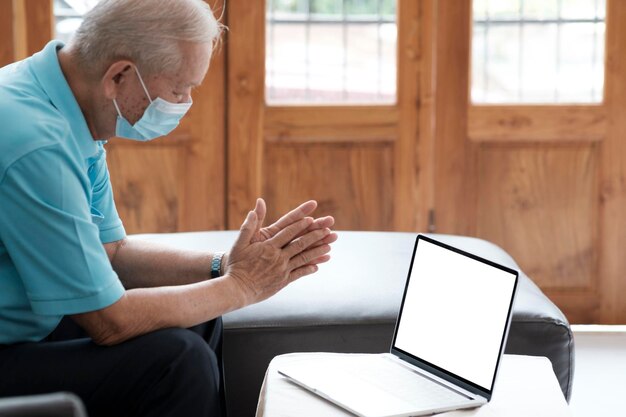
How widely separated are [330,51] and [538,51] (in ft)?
2.42

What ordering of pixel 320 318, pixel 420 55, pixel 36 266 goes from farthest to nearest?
1. pixel 420 55
2. pixel 320 318
3. pixel 36 266

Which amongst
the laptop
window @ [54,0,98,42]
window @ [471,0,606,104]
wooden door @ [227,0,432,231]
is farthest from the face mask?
window @ [471,0,606,104]

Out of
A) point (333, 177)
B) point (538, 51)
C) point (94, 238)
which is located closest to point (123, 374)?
point (94, 238)

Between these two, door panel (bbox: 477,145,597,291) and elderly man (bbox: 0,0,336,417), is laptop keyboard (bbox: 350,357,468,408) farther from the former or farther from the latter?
door panel (bbox: 477,145,597,291)

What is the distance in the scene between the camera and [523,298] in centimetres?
231

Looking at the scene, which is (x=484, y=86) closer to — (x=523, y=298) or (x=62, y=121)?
(x=523, y=298)

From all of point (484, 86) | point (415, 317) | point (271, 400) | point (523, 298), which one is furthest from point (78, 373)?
point (484, 86)

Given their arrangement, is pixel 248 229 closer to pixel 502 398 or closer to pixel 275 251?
pixel 275 251

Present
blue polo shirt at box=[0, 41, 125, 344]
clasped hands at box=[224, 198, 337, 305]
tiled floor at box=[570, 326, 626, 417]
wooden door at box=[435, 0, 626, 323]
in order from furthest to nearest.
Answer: wooden door at box=[435, 0, 626, 323], tiled floor at box=[570, 326, 626, 417], clasped hands at box=[224, 198, 337, 305], blue polo shirt at box=[0, 41, 125, 344]

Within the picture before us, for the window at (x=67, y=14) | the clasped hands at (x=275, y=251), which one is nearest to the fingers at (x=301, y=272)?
the clasped hands at (x=275, y=251)

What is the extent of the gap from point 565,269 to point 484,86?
28.2 inches

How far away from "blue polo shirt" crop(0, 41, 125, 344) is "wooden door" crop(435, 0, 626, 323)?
2.17 meters

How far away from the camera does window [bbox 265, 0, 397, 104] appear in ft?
12.1

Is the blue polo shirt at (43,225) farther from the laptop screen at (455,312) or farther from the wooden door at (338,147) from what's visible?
the wooden door at (338,147)
